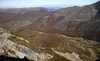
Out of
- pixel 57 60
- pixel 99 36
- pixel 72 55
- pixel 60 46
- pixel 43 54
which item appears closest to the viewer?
pixel 43 54

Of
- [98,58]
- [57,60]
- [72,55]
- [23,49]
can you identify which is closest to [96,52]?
[98,58]

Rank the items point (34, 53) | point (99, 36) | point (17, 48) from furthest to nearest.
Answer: point (99, 36) → point (34, 53) → point (17, 48)

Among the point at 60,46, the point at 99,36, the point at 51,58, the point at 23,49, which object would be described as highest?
the point at 23,49

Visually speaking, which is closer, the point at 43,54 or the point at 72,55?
the point at 43,54

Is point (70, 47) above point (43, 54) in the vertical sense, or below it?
below

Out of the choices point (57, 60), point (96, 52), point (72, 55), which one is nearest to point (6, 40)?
point (57, 60)

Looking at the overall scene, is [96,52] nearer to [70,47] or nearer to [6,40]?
[70,47]

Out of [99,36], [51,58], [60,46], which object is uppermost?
[51,58]

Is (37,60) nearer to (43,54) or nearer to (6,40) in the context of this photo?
(43,54)

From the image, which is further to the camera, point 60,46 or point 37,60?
point 60,46
